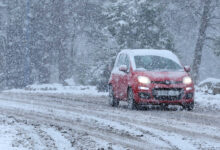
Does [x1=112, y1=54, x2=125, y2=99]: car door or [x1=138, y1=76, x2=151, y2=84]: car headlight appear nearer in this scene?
[x1=138, y1=76, x2=151, y2=84]: car headlight

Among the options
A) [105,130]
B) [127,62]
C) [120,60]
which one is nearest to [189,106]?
[127,62]

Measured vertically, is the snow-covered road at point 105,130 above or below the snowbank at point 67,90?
below

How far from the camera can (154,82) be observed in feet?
47.1

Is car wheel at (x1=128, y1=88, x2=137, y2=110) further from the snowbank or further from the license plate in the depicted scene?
the snowbank

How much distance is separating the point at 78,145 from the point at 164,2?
29.5 meters

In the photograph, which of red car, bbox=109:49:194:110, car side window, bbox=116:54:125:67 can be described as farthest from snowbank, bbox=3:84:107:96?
red car, bbox=109:49:194:110

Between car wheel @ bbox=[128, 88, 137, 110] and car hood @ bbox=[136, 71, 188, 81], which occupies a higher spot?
car hood @ bbox=[136, 71, 188, 81]

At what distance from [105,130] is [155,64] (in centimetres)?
620

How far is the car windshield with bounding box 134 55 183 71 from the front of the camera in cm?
1548

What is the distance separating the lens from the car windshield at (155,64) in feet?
50.8

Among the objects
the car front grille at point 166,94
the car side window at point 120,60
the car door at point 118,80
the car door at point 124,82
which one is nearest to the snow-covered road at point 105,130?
the car front grille at point 166,94

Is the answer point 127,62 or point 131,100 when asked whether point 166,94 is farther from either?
point 127,62

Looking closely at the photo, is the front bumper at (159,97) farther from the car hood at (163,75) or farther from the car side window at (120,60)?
the car side window at (120,60)

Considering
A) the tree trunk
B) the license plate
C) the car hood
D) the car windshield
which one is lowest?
the license plate
